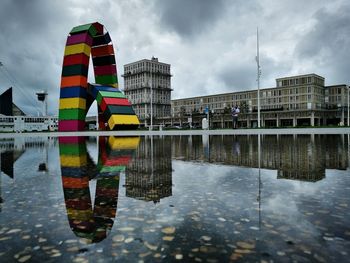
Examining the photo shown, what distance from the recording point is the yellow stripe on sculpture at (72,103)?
34.8 meters

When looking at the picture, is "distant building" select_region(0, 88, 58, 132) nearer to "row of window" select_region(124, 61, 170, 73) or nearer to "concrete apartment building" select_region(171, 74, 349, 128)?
"row of window" select_region(124, 61, 170, 73)

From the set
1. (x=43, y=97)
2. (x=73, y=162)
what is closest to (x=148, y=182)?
(x=73, y=162)

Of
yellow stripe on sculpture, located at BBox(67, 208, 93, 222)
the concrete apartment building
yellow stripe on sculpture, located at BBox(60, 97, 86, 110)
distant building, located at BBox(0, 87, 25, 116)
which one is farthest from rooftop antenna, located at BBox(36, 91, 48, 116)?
yellow stripe on sculpture, located at BBox(67, 208, 93, 222)

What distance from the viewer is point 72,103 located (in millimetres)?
35281

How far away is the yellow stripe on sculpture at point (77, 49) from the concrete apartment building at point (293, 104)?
68.6 m

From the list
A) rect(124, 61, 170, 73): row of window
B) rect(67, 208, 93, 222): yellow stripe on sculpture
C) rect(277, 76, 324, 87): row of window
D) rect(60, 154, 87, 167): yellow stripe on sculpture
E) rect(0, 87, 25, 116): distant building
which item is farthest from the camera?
rect(124, 61, 170, 73): row of window

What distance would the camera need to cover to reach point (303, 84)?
107062mm

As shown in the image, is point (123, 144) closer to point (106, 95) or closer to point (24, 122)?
point (106, 95)

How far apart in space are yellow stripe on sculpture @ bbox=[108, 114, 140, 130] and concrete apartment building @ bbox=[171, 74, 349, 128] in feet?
209

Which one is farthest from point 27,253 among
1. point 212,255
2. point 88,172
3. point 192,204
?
point 88,172

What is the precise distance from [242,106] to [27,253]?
384 feet

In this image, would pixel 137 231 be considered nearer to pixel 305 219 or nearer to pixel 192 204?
pixel 192 204

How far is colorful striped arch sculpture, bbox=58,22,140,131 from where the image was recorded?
35094 mm

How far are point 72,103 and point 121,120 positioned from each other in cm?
649
